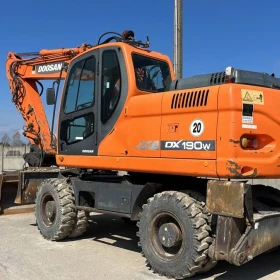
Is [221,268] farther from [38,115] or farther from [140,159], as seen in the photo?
[38,115]

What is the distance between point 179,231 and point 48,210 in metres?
3.02

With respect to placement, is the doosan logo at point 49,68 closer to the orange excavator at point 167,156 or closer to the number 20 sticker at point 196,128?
the orange excavator at point 167,156

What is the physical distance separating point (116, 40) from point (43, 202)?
10.3 feet

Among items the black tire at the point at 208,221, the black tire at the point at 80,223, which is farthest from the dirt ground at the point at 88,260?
the black tire at the point at 208,221

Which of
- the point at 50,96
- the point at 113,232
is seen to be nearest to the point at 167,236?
the point at 113,232

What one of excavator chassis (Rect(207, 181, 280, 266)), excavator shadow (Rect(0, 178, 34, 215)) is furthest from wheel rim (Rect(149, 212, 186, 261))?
excavator shadow (Rect(0, 178, 34, 215))

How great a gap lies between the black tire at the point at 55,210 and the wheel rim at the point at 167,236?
1.98 metres

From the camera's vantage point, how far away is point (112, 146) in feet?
19.3

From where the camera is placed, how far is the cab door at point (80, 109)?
20.7 feet

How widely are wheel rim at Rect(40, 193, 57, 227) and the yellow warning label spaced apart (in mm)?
3931

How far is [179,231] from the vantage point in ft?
15.9

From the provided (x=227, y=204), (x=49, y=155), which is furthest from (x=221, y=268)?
(x=49, y=155)

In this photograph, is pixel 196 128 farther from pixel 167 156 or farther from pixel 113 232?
pixel 113 232

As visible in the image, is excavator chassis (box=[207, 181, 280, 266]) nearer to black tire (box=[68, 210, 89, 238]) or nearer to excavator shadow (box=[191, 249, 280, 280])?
excavator shadow (box=[191, 249, 280, 280])
